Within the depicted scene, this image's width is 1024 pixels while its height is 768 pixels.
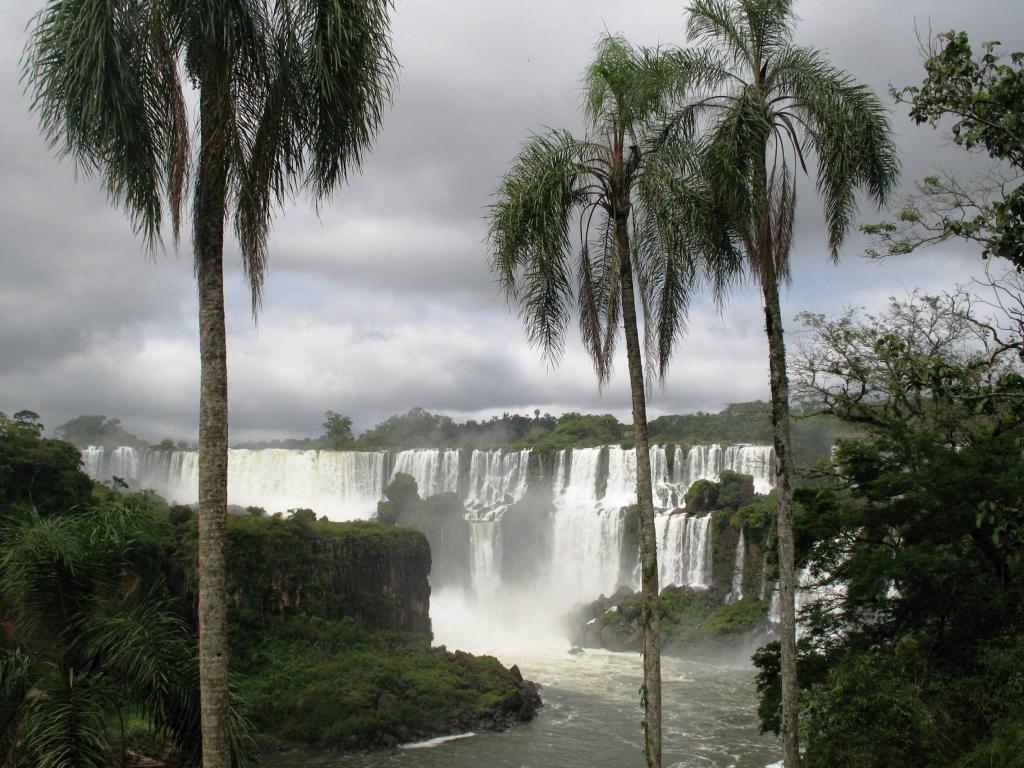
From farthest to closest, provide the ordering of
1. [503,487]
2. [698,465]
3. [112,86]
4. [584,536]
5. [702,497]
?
[503,487]
[584,536]
[698,465]
[702,497]
[112,86]

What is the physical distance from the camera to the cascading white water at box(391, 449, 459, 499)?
5216 centimetres

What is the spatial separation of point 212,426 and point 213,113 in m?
1.95

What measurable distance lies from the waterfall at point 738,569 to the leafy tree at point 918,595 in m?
25.1

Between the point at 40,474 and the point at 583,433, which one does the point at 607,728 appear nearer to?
the point at 40,474

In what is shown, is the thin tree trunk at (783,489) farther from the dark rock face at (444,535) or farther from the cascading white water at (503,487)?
the dark rock face at (444,535)

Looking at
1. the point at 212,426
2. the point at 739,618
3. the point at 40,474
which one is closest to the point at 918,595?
the point at 212,426

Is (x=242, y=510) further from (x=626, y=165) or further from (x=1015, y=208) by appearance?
(x=1015, y=208)

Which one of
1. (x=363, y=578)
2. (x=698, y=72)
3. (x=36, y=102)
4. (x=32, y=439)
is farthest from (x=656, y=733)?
(x=363, y=578)

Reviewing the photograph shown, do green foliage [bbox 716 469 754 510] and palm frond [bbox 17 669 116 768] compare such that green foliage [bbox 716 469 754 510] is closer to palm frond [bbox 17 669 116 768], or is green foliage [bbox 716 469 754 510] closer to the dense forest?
the dense forest

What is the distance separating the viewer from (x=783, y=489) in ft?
27.2

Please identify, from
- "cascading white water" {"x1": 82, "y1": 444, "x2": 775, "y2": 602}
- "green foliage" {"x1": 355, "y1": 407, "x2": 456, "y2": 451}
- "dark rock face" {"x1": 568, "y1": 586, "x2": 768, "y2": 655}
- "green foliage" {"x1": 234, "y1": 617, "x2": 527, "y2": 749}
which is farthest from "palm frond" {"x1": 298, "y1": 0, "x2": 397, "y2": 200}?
"green foliage" {"x1": 355, "y1": 407, "x2": 456, "y2": 451}

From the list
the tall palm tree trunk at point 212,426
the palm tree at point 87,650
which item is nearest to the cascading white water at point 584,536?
the palm tree at point 87,650

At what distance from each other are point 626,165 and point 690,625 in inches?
1251

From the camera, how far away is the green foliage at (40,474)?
22.8 metres
